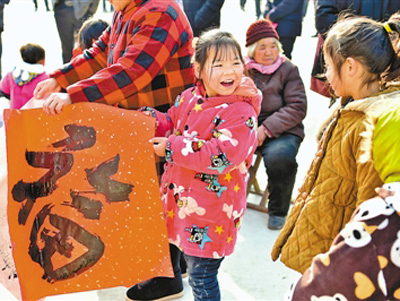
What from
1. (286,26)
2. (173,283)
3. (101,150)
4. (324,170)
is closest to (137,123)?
(101,150)

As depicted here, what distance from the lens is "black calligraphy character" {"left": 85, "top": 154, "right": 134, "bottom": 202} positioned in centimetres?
190

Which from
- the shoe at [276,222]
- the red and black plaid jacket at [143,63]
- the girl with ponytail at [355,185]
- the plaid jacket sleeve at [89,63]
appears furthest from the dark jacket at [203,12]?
the girl with ponytail at [355,185]

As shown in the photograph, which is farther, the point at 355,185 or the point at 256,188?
the point at 256,188

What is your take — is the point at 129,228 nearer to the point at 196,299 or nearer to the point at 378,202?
the point at 196,299

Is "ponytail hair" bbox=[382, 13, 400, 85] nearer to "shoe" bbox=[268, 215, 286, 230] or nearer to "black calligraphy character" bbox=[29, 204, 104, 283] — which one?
"black calligraphy character" bbox=[29, 204, 104, 283]

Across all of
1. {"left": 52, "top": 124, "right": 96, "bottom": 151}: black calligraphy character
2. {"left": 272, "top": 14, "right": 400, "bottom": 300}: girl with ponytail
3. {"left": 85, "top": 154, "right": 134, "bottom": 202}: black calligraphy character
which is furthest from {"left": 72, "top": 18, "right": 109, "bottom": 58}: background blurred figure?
{"left": 272, "top": 14, "right": 400, "bottom": 300}: girl with ponytail

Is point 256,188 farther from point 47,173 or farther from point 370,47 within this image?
point 370,47

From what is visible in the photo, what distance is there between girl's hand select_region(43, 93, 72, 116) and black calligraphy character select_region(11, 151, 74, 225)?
18cm

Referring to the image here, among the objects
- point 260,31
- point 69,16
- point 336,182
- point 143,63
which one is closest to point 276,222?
point 260,31

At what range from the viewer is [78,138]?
1919 millimetres

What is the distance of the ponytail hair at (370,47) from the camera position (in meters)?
1.43

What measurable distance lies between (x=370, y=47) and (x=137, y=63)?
93 cm

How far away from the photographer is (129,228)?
1.91m

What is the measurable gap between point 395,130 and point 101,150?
116 cm
